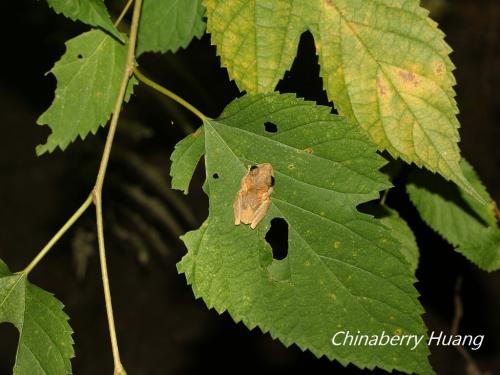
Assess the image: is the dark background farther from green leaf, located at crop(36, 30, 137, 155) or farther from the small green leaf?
the small green leaf

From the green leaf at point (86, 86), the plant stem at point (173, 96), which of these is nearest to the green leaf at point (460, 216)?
the plant stem at point (173, 96)

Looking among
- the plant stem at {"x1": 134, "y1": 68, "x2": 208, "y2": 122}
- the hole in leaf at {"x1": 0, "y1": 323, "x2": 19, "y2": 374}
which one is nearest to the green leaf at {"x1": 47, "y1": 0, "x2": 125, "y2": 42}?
the plant stem at {"x1": 134, "y1": 68, "x2": 208, "y2": 122}

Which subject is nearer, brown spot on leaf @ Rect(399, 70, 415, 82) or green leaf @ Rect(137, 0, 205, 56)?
brown spot on leaf @ Rect(399, 70, 415, 82)

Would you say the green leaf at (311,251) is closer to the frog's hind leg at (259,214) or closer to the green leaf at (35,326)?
the frog's hind leg at (259,214)

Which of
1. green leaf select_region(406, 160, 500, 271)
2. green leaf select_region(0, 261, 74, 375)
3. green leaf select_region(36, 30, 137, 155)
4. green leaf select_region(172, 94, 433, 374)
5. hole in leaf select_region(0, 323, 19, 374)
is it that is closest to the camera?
green leaf select_region(172, 94, 433, 374)

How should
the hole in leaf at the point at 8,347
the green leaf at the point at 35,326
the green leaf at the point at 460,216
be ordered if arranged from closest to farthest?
1. the green leaf at the point at 35,326
2. the green leaf at the point at 460,216
3. the hole in leaf at the point at 8,347

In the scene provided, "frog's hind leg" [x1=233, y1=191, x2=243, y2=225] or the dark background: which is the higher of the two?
"frog's hind leg" [x1=233, y1=191, x2=243, y2=225]

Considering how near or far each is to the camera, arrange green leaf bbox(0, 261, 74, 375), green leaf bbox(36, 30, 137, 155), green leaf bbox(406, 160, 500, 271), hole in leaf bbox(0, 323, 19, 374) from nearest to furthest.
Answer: green leaf bbox(0, 261, 74, 375), green leaf bbox(36, 30, 137, 155), green leaf bbox(406, 160, 500, 271), hole in leaf bbox(0, 323, 19, 374)

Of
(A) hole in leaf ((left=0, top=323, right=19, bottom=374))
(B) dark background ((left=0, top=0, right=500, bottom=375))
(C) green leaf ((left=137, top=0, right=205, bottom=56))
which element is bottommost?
(A) hole in leaf ((left=0, top=323, right=19, bottom=374))
